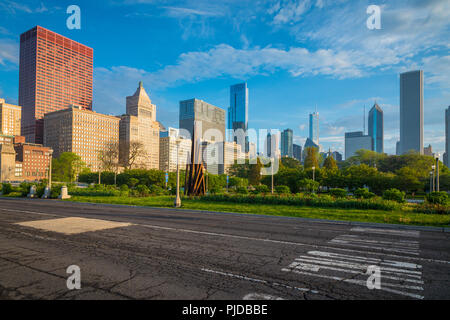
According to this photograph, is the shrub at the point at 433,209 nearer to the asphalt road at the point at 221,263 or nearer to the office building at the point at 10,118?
the asphalt road at the point at 221,263

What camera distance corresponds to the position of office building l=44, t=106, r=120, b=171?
144375mm

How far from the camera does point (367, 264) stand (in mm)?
6703

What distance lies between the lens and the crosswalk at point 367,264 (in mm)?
5398

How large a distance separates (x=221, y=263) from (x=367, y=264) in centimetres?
384

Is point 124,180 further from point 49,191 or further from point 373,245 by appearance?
point 373,245

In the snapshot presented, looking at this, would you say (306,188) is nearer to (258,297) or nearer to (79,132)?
(258,297)

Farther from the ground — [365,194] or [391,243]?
[365,194]

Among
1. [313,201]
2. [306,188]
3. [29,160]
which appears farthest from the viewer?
[29,160]

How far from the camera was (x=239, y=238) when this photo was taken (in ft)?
32.2

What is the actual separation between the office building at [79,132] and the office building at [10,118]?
153ft

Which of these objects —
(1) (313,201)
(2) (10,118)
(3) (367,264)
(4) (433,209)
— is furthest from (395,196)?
(2) (10,118)

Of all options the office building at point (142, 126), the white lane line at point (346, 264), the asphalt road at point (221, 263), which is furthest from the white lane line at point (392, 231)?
the office building at point (142, 126)
